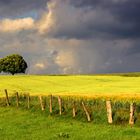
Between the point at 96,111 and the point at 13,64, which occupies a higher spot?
the point at 13,64

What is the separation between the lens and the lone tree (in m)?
165

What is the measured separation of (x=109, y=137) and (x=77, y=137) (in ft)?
6.85

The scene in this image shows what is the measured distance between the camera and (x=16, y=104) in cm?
5391

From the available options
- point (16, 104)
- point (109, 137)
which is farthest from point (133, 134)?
point (16, 104)

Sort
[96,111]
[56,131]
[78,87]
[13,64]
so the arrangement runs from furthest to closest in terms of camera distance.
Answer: [13,64], [78,87], [96,111], [56,131]

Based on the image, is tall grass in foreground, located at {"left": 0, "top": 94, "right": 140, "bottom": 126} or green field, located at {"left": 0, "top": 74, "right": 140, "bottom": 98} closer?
tall grass in foreground, located at {"left": 0, "top": 94, "right": 140, "bottom": 126}

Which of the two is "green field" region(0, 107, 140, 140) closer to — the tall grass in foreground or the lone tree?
the tall grass in foreground

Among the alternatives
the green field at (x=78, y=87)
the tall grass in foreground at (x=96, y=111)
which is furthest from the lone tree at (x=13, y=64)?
the tall grass in foreground at (x=96, y=111)

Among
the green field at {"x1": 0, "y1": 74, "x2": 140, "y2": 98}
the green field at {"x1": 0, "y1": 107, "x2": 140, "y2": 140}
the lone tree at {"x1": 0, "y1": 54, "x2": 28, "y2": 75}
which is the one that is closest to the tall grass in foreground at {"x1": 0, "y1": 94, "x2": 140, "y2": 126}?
the green field at {"x1": 0, "y1": 107, "x2": 140, "y2": 140}

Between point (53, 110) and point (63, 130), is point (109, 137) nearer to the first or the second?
point (63, 130)

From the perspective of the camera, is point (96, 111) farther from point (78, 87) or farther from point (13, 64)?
point (13, 64)

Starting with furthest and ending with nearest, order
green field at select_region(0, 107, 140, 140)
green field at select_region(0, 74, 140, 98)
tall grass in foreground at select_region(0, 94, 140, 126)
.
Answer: green field at select_region(0, 74, 140, 98)
tall grass in foreground at select_region(0, 94, 140, 126)
green field at select_region(0, 107, 140, 140)

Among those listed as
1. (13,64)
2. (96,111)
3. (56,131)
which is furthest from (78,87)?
(13,64)

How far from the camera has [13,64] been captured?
165m
